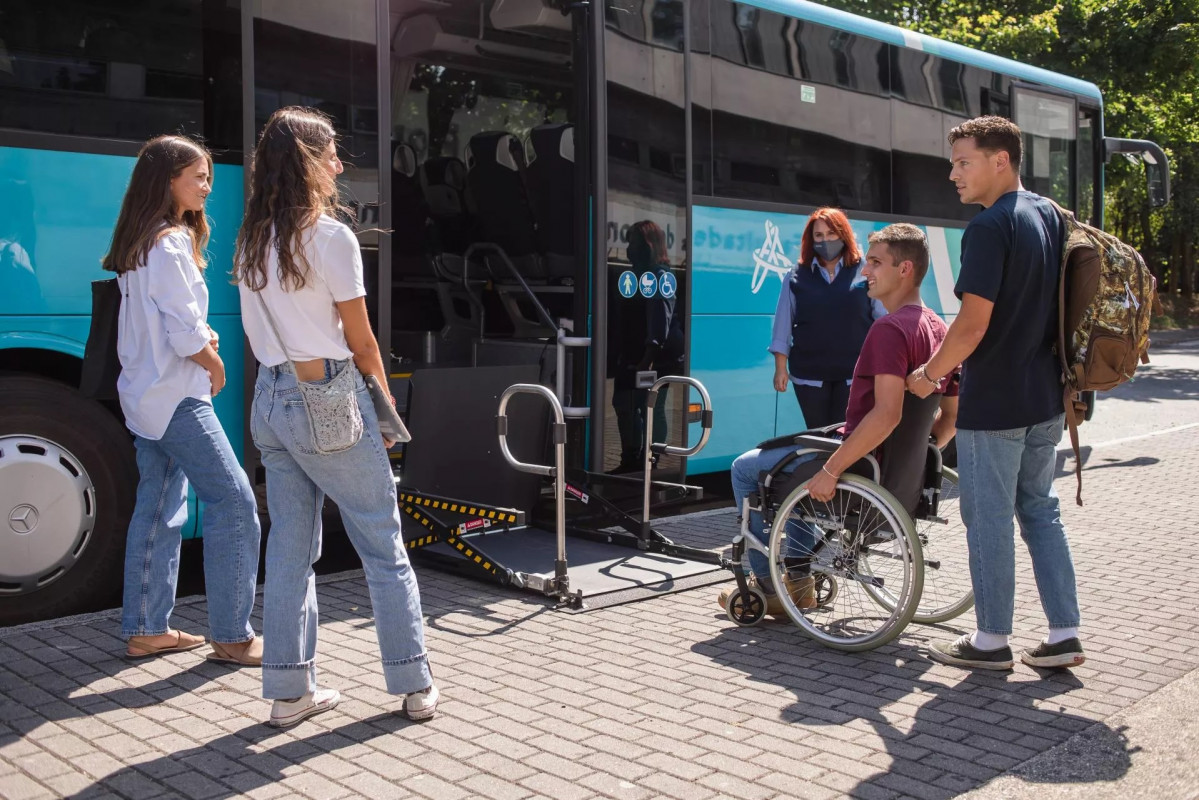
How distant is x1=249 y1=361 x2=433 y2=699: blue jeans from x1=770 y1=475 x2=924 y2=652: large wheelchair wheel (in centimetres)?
179

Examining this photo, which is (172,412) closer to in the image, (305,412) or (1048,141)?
(305,412)

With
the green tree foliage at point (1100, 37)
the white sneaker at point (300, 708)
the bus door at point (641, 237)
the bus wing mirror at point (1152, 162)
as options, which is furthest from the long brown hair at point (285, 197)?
the green tree foliage at point (1100, 37)

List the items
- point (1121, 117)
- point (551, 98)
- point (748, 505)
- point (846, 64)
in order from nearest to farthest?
point (748, 505) → point (551, 98) → point (846, 64) → point (1121, 117)

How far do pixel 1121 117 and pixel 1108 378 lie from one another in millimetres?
18847

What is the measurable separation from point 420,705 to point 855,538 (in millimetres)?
1984

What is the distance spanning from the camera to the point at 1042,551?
5.07 metres

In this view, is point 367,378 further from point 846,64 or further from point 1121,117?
point 1121,117

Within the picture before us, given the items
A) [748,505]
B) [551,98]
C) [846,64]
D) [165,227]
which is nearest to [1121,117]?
[846,64]

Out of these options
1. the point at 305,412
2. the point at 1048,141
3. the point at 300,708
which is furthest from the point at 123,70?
the point at 1048,141

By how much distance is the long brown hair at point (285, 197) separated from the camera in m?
4.06

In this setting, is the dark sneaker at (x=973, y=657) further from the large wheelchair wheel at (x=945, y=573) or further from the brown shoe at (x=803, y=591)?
the brown shoe at (x=803, y=591)

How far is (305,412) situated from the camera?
4.12 m

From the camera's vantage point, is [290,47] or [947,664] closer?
[947,664]

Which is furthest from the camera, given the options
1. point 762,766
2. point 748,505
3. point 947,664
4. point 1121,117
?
point 1121,117
